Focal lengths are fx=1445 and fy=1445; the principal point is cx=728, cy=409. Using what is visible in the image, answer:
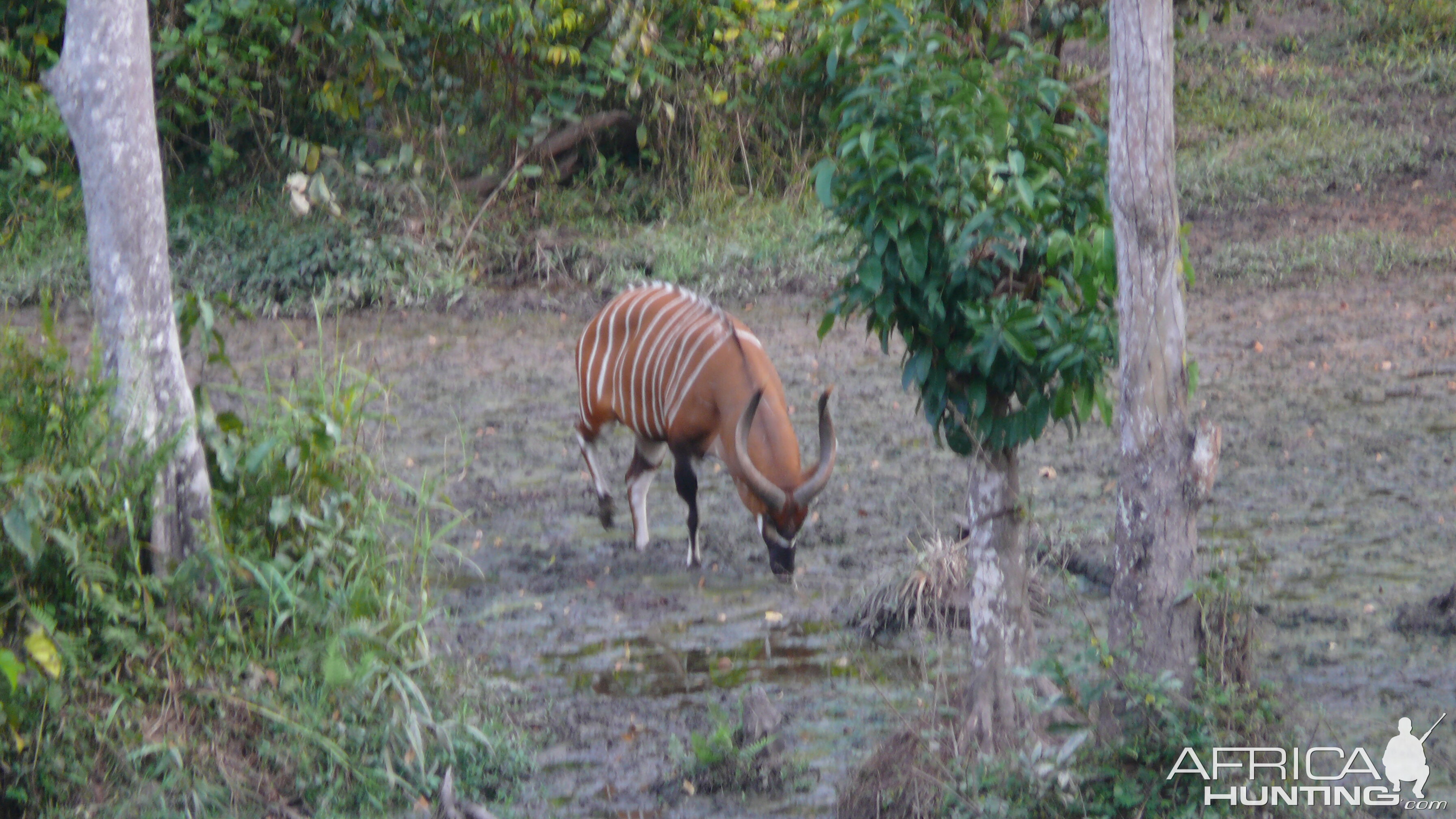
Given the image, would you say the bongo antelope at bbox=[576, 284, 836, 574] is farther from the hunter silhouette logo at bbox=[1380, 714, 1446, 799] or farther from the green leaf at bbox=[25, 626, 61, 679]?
the green leaf at bbox=[25, 626, 61, 679]

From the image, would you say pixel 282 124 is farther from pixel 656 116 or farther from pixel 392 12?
pixel 656 116

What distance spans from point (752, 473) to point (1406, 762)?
272 cm

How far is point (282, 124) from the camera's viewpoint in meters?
13.2

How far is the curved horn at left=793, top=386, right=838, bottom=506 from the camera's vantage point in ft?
19.7

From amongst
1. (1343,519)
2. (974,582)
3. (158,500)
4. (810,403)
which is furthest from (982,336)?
(810,403)

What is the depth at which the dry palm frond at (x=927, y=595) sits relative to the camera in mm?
5691

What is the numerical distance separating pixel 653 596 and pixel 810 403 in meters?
2.97

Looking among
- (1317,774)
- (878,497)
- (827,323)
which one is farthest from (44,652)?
(878,497)

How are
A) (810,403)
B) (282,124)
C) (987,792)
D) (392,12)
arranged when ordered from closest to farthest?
(987,792)
(810,403)
(392,12)
(282,124)

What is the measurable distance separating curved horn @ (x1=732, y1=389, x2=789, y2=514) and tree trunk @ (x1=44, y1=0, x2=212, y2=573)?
2.28m

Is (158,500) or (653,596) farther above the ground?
(158,500)

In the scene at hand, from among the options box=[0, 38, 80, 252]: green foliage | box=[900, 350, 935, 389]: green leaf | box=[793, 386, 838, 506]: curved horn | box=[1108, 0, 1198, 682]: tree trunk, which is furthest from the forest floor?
box=[0, 38, 80, 252]: green foliage

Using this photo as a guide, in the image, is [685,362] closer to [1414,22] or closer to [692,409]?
[692,409]

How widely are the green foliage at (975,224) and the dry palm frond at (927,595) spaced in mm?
1519
